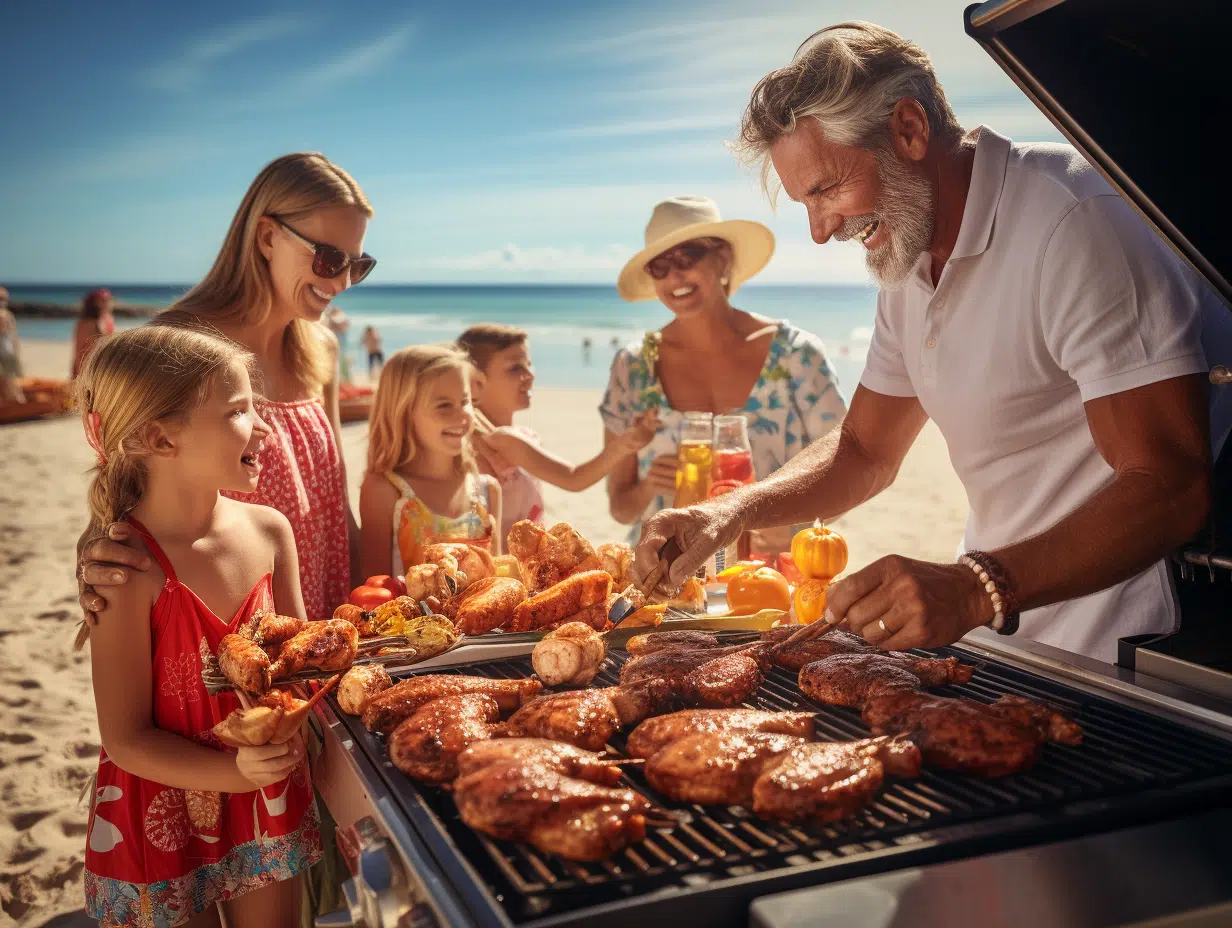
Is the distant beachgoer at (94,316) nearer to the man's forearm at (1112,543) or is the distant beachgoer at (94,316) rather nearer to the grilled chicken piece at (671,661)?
the grilled chicken piece at (671,661)

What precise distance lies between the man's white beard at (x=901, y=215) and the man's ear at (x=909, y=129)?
33mm

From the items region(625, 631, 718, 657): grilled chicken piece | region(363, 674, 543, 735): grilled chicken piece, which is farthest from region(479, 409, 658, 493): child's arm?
region(363, 674, 543, 735): grilled chicken piece

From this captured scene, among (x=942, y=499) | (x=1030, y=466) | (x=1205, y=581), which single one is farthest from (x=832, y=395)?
(x=942, y=499)

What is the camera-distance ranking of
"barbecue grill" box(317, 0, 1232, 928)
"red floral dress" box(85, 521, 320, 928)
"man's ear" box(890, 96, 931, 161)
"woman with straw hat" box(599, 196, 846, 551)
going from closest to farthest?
"barbecue grill" box(317, 0, 1232, 928) → "red floral dress" box(85, 521, 320, 928) → "man's ear" box(890, 96, 931, 161) → "woman with straw hat" box(599, 196, 846, 551)

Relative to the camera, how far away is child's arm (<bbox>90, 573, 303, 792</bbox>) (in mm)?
2141

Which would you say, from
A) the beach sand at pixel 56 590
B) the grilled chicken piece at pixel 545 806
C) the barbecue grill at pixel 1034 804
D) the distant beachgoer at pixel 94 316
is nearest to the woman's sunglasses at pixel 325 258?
the barbecue grill at pixel 1034 804

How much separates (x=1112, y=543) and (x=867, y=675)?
532mm

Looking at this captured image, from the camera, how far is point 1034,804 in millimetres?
1403

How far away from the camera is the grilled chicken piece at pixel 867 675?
1.89 meters

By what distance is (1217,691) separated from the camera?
1.77 metres

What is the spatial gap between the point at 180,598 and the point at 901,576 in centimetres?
162

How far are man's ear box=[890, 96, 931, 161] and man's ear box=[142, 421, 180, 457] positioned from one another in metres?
1.90

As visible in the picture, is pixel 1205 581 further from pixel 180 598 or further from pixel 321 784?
pixel 180 598

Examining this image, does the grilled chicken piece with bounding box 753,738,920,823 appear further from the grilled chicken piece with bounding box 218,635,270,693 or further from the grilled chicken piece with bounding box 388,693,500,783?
the grilled chicken piece with bounding box 218,635,270,693
